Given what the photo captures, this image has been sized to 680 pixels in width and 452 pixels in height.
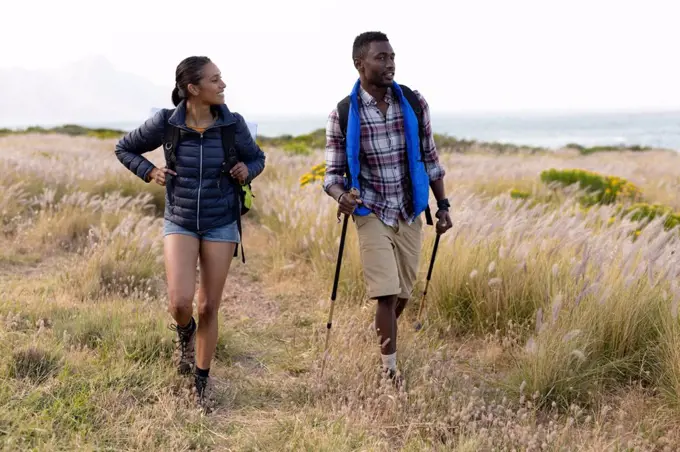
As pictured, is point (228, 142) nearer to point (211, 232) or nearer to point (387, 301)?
point (211, 232)

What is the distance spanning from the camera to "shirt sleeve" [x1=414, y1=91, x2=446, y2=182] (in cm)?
426

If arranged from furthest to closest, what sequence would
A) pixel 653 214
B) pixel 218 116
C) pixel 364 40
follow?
pixel 653 214, pixel 364 40, pixel 218 116

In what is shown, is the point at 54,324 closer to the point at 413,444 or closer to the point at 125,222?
the point at 125,222

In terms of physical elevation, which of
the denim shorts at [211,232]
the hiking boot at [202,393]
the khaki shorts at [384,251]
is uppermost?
the denim shorts at [211,232]

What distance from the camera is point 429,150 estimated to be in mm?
4328

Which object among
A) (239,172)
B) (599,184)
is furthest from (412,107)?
(599,184)

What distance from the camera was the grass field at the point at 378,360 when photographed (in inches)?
137

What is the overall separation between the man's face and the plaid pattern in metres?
0.17

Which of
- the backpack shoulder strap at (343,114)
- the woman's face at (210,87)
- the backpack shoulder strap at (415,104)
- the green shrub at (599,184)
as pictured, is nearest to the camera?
the woman's face at (210,87)

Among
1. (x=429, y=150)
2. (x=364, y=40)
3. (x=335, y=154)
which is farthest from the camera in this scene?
(x=429, y=150)

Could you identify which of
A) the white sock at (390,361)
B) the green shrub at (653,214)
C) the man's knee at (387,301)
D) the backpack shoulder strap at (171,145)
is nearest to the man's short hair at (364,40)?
the backpack shoulder strap at (171,145)

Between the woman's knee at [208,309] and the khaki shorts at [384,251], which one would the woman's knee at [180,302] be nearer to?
the woman's knee at [208,309]

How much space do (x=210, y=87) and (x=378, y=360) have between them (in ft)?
6.42

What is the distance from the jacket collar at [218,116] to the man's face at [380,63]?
2.86ft
